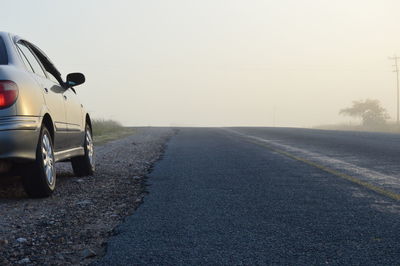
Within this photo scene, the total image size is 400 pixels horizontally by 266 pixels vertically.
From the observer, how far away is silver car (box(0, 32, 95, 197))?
4824mm

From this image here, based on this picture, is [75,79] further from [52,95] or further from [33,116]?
[33,116]

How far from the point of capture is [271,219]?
175 inches

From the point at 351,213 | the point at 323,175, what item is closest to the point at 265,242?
the point at 351,213

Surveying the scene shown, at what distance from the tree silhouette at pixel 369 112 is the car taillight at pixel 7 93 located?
4962 cm

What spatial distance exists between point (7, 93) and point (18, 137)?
43 cm

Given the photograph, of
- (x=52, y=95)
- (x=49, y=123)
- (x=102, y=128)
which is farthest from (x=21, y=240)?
(x=102, y=128)

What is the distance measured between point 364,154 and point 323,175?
4.24 m

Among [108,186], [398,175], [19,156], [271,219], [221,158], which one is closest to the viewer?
[271,219]

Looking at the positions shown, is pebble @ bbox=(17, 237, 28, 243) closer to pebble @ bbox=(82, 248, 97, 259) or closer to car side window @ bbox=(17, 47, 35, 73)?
pebble @ bbox=(82, 248, 97, 259)

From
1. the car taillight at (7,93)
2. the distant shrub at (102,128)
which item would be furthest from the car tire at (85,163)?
the distant shrub at (102,128)

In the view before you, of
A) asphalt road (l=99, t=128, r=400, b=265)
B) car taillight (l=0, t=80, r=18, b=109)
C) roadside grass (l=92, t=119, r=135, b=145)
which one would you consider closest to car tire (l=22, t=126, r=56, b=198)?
car taillight (l=0, t=80, r=18, b=109)

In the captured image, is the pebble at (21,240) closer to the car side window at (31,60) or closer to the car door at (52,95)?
the car door at (52,95)

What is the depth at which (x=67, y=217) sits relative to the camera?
4.65m

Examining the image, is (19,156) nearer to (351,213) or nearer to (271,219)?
(271,219)
